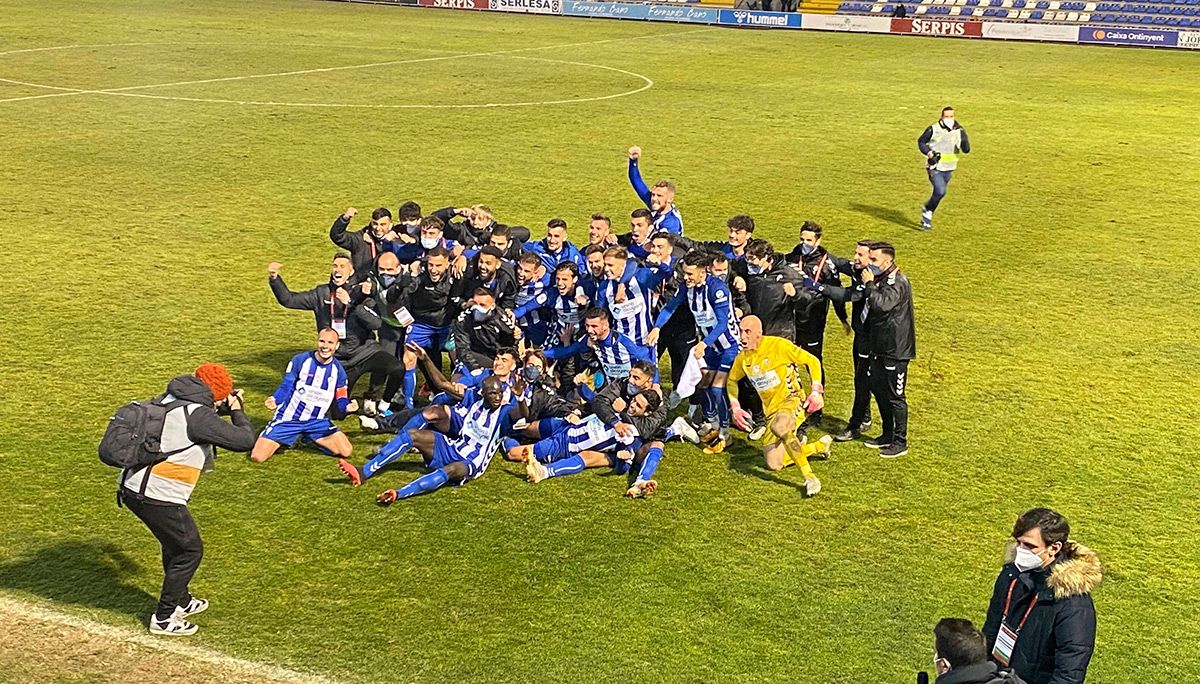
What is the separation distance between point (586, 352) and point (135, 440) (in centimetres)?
583

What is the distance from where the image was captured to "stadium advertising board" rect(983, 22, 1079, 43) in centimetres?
5834

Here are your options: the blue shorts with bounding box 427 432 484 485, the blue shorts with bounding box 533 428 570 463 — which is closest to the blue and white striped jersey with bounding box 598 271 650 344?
the blue shorts with bounding box 533 428 570 463

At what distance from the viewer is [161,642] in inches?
396

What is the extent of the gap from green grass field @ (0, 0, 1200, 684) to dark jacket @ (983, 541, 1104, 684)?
6.58 ft

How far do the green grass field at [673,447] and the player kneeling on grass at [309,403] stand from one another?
1.08 feet

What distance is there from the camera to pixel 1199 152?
32.5 m

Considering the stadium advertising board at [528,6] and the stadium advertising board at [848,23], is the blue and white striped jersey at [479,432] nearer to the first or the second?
the stadium advertising board at [848,23]

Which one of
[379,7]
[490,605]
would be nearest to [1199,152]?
[490,605]

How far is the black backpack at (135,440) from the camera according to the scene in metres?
9.62

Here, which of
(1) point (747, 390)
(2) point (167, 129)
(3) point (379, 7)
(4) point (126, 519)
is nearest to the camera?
(4) point (126, 519)

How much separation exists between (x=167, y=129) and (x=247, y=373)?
17.8 metres

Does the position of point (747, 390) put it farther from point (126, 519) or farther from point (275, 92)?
point (275, 92)

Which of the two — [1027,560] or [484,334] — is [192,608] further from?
[1027,560]

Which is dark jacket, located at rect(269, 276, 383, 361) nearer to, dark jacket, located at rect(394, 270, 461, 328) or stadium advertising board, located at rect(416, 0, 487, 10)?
dark jacket, located at rect(394, 270, 461, 328)
